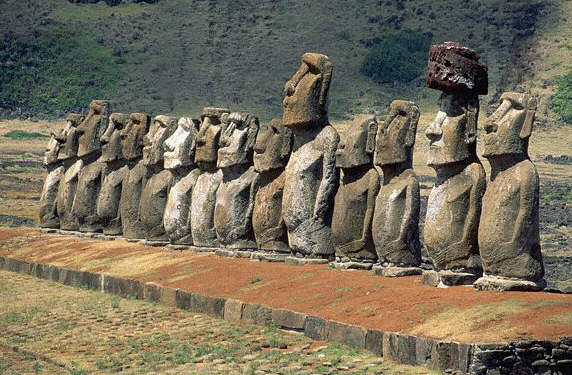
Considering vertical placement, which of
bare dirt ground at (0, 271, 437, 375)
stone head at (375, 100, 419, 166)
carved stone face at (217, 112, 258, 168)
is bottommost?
bare dirt ground at (0, 271, 437, 375)

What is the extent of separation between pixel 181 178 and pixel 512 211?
9385mm

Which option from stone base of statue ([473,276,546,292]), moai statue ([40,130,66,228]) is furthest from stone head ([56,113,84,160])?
stone base of statue ([473,276,546,292])

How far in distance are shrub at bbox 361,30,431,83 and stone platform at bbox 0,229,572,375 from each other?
45741 mm

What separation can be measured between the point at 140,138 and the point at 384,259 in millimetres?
8929

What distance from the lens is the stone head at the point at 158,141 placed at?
25.1 m

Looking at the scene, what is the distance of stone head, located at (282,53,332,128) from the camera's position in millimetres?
20484

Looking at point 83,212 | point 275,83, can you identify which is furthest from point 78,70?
point 83,212

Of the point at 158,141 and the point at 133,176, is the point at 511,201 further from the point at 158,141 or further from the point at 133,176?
the point at 133,176

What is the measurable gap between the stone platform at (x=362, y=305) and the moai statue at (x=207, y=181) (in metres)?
0.48

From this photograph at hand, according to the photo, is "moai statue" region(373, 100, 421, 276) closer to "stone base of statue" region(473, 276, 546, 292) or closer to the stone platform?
the stone platform

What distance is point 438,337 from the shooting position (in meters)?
14.3

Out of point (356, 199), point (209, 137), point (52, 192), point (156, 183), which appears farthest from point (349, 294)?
point (52, 192)

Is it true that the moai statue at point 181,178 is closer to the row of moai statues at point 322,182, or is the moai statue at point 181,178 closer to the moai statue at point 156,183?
the row of moai statues at point 322,182

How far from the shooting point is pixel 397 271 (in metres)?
18.1
